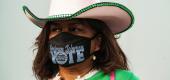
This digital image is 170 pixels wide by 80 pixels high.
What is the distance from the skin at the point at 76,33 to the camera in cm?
247

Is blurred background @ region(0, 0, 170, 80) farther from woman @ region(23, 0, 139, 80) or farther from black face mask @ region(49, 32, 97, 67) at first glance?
black face mask @ region(49, 32, 97, 67)

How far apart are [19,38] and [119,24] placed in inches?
54.9

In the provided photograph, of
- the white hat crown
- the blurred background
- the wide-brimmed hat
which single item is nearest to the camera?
the wide-brimmed hat

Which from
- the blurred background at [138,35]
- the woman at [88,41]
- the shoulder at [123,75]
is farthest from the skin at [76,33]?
the blurred background at [138,35]

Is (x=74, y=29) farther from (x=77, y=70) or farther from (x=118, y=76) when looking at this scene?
(x=118, y=76)

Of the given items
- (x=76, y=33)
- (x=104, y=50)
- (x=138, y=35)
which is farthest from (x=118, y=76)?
(x=138, y=35)

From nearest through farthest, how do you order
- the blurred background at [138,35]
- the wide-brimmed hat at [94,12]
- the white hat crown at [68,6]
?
the wide-brimmed hat at [94,12], the white hat crown at [68,6], the blurred background at [138,35]

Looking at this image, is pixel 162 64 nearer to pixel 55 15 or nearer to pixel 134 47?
pixel 134 47

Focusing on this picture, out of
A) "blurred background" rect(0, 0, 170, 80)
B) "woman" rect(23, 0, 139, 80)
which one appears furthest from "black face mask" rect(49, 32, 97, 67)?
"blurred background" rect(0, 0, 170, 80)

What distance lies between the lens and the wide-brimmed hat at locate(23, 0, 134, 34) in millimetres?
2400

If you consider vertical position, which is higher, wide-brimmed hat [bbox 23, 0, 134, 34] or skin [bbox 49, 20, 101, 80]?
wide-brimmed hat [bbox 23, 0, 134, 34]

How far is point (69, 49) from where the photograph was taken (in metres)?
2.42

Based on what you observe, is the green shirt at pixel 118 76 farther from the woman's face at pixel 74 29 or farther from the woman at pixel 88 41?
the woman's face at pixel 74 29

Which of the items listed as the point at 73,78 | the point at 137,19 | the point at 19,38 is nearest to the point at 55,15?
the point at 73,78
